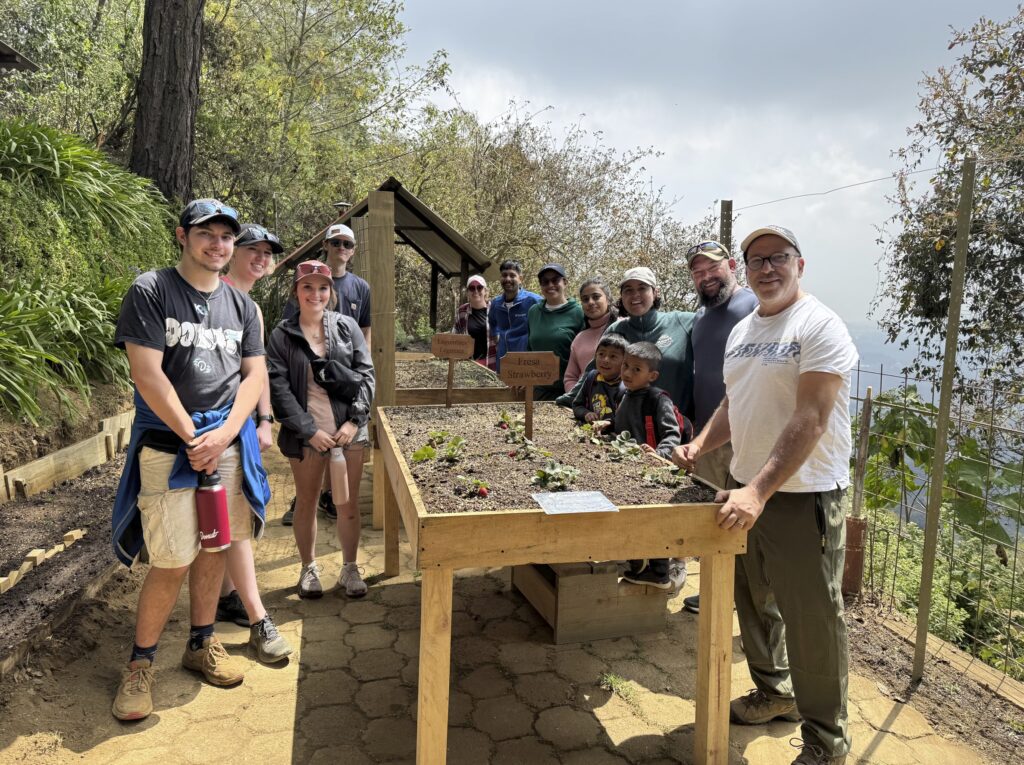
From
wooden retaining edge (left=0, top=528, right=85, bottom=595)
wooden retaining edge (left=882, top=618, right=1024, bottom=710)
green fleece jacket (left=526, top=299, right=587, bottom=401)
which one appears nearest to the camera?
wooden retaining edge (left=882, top=618, right=1024, bottom=710)

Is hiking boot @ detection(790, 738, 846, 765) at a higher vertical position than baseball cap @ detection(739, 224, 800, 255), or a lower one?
lower

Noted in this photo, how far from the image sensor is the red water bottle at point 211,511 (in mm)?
2602

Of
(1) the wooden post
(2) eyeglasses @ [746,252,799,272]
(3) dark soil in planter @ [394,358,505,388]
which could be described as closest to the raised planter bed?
(2) eyeglasses @ [746,252,799,272]

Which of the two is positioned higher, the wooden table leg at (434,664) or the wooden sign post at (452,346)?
the wooden sign post at (452,346)

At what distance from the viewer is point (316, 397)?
3605 millimetres

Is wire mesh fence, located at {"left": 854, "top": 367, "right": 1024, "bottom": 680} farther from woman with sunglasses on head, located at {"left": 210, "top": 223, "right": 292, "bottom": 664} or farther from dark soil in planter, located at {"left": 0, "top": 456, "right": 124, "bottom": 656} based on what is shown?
dark soil in planter, located at {"left": 0, "top": 456, "right": 124, "bottom": 656}

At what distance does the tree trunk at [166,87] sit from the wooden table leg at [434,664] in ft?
23.8

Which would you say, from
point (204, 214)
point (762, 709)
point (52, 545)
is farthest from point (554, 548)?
point (52, 545)

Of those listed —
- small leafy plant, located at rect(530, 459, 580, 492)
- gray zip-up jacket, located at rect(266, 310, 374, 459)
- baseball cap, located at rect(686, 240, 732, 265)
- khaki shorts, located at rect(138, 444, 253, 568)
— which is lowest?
khaki shorts, located at rect(138, 444, 253, 568)

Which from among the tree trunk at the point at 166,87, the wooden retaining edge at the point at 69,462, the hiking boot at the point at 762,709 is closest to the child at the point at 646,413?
the hiking boot at the point at 762,709

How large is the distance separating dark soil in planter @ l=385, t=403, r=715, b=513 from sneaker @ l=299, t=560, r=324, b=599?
0.94 m

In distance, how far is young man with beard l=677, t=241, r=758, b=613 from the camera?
3400mm

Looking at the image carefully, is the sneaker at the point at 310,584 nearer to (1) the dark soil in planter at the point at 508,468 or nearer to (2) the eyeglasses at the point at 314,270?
(1) the dark soil in planter at the point at 508,468

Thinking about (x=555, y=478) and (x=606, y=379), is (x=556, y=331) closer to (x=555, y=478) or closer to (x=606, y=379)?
(x=606, y=379)
